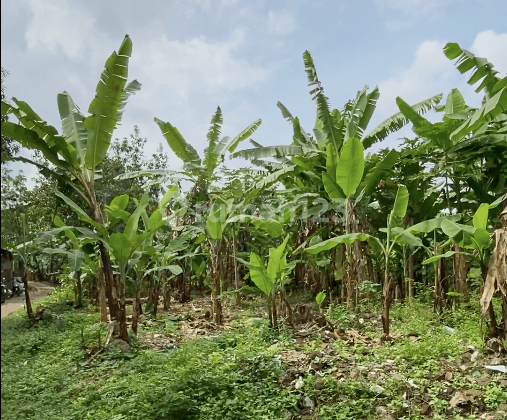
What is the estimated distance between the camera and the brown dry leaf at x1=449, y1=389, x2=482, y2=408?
2.25 m

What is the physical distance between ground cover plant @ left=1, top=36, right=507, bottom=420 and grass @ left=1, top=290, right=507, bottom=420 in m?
0.01

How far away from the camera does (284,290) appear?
4199 millimetres

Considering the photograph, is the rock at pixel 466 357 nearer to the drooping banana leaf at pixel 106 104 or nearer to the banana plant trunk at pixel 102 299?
the drooping banana leaf at pixel 106 104

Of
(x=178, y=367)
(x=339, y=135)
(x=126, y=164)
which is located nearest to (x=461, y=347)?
(x=178, y=367)

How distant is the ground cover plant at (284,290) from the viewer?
7.73 ft

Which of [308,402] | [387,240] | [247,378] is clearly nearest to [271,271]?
[387,240]

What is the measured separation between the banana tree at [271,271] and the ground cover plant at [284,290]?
15 mm

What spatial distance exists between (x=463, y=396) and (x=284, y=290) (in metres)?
2.08

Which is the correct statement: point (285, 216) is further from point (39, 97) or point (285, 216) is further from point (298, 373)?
point (39, 97)

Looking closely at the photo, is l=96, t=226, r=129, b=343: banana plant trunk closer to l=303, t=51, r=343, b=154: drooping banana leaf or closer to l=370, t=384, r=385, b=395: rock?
l=370, t=384, r=385, b=395: rock

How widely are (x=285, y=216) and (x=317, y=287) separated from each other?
1.47m

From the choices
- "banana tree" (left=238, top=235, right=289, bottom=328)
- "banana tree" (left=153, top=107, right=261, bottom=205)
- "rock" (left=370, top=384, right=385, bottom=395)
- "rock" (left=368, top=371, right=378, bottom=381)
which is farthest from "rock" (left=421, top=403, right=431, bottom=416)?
"banana tree" (left=153, top=107, right=261, bottom=205)

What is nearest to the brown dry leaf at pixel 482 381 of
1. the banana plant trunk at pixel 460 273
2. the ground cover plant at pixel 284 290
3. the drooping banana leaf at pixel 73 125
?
the ground cover plant at pixel 284 290

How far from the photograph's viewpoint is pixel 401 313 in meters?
4.15
